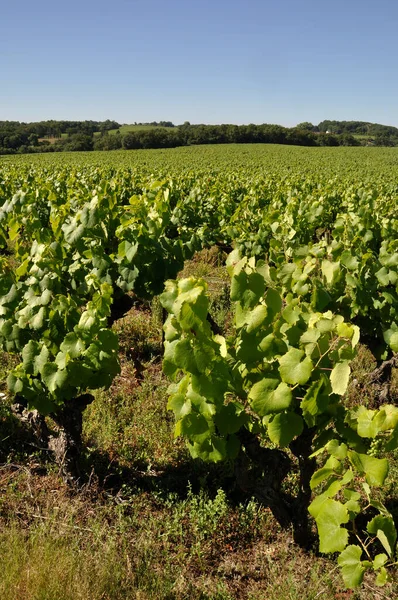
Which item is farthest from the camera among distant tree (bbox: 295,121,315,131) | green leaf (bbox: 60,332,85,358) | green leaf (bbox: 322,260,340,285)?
distant tree (bbox: 295,121,315,131)

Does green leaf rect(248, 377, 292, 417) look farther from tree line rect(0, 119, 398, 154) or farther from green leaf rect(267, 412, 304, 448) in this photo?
tree line rect(0, 119, 398, 154)

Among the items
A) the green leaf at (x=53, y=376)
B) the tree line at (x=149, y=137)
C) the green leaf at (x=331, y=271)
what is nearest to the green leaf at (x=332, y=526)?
the green leaf at (x=331, y=271)

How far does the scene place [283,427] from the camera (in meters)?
2.08

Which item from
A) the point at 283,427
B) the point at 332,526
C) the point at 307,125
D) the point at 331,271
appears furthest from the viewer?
the point at 307,125

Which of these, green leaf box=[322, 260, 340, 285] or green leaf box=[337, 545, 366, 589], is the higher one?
green leaf box=[322, 260, 340, 285]

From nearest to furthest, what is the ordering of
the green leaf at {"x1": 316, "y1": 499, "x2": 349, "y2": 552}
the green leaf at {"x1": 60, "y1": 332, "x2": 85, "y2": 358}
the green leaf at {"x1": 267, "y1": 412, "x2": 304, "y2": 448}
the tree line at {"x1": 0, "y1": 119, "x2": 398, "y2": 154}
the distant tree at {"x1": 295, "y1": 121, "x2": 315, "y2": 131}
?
the green leaf at {"x1": 316, "y1": 499, "x2": 349, "y2": 552}
the green leaf at {"x1": 267, "y1": 412, "x2": 304, "y2": 448}
the green leaf at {"x1": 60, "y1": 332, "x2": 85, "y2": 358}
the tree line at {"x1": 0, "y1": 119, "x2": 398, "y2": 154}
the distant tree at {"x1": 295, "y1": 121, "x2": 315, "y2": 131}

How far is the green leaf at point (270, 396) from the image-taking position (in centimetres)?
192

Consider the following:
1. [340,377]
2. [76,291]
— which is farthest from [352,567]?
[76,291]

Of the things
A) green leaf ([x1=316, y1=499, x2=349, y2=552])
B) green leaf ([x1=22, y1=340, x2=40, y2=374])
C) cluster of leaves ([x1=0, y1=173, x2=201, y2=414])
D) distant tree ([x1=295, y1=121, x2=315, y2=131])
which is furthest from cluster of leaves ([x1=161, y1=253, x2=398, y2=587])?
distant tree ([x1=295, y1=121, x2=315, y2=131])

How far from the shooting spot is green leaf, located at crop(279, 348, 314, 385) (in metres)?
1.82

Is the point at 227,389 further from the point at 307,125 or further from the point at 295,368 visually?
the point at 307,125

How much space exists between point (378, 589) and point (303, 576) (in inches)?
16.6

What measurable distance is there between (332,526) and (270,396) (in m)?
0.55

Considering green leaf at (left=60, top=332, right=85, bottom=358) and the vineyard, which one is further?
green leaf at (left=60, top=332, right=85, bottom=358)
